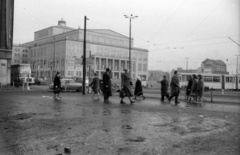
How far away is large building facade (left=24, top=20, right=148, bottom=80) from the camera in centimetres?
8344

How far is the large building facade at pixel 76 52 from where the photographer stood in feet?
274

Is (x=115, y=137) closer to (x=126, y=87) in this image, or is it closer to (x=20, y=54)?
(x=126, y=87)

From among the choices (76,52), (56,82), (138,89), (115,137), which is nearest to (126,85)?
(138,89)

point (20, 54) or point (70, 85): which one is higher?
point (20, 54)

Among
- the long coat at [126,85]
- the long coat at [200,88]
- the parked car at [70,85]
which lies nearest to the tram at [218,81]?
the parked car at [70,85]

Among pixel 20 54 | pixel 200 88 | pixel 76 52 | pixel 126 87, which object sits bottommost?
pixel 200 88

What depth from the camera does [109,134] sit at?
571 centimetres

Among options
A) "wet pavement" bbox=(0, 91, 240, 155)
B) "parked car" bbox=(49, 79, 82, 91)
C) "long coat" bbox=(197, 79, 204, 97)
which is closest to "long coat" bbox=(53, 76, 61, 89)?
"wet pavement" bbox=(0, 91, 240, 155)

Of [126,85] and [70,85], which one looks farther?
[70,85]

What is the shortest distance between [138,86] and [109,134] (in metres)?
12.0

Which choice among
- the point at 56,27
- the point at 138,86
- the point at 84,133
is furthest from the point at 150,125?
the point at 56,27

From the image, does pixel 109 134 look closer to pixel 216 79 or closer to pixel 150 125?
pixel 150 125

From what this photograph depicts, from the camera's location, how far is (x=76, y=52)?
8456cm

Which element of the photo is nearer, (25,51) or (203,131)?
(203,131)
